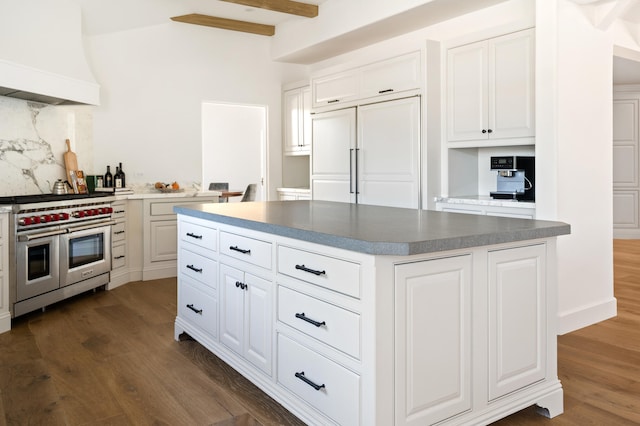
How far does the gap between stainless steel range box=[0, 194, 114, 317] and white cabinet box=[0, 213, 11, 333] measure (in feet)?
0.23

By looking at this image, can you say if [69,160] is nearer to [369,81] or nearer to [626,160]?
[369,81]

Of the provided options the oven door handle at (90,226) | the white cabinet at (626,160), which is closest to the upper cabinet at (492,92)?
the oven door handle at (90,226)

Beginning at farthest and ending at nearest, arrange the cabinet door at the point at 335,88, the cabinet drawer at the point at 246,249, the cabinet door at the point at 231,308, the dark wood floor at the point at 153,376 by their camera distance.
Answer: the cabinet door at the point at 335,88
the cabinet door at the point at 231,308
the cabinet drawer at the point at 246,249
the dark wood floor at the point at 153,376

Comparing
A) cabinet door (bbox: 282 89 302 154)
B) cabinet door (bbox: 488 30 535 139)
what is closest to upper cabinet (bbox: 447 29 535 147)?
cabinet door (bbox: 488 30 535 139)

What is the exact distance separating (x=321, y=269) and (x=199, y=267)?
1.39m

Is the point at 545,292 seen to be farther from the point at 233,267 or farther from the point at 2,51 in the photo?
the point at 2,51

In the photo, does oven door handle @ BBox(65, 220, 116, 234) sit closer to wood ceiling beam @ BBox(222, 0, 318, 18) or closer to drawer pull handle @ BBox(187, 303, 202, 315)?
drawer pull handle @ BBox(187, 303, 202, 315)

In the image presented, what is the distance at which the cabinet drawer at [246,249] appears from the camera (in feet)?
8.11

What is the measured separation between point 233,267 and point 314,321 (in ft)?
2.73

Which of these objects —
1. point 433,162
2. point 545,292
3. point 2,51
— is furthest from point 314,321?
point 2,51

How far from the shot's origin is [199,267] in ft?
10.6

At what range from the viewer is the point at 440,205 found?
4.42 meters

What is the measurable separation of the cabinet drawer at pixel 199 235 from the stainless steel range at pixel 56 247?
1329mm

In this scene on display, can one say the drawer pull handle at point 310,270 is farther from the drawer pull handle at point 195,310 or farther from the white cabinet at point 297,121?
the white cabinet at point 297,121
